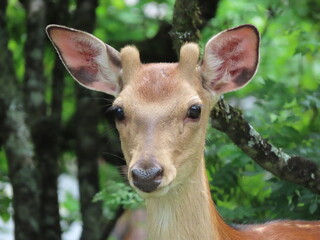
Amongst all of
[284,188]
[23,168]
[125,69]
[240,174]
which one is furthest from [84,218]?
[125,69]

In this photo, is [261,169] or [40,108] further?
[40,108]

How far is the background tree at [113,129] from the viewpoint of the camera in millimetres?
6883

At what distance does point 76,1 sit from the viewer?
9578 mm

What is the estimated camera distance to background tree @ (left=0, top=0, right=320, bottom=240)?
22.6 feet

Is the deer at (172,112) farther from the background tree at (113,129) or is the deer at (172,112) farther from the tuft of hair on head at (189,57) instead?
the background tree at (113,129)

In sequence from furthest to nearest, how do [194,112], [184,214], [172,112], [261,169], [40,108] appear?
[40,108] < [261,169] < [184,214] < [194,112] < [172,112]

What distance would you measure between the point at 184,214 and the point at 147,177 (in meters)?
0.72

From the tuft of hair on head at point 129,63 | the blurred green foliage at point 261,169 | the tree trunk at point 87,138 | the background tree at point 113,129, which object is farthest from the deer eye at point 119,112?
the tree trunk at point 87,138

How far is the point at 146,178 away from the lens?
207 inches

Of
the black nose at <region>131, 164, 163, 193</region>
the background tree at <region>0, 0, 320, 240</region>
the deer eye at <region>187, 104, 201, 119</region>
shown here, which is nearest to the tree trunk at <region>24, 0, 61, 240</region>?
the background tree at <region>0, 0, 320, 240</region>

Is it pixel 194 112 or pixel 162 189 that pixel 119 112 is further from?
pixel 162 189

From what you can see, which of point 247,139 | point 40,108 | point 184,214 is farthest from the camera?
point 40,108

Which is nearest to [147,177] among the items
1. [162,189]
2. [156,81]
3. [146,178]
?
[146,178]

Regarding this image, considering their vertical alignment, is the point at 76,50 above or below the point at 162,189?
above
